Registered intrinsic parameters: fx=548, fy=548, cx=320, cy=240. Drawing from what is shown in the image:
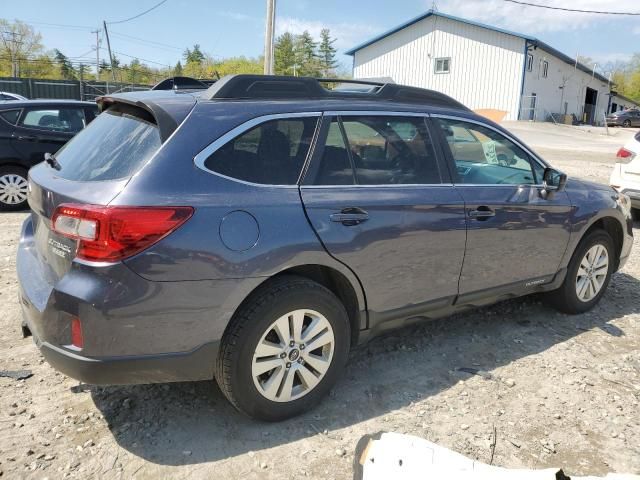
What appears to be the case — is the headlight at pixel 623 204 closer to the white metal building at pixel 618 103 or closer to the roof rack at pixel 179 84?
the roof rack at pixel 179 84

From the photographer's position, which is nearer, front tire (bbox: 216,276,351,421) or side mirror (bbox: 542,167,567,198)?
front tire (bbox: 216,276,351,421)

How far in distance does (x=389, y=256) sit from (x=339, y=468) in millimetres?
1176

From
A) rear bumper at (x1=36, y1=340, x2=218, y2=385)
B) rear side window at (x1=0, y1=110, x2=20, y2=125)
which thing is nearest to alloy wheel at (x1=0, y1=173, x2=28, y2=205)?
rear side window at (x1=0, y1=110, x2=20, y2=125)

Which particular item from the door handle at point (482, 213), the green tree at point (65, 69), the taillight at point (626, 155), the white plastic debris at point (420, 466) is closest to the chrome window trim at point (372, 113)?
the door handle at point (482, 213)

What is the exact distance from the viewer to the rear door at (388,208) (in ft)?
9.76

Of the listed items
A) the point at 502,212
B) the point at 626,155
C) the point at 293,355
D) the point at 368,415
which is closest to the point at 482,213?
the point at 502,212

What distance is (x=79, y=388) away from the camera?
3246 mm

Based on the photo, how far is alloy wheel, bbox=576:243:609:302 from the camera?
456 cm

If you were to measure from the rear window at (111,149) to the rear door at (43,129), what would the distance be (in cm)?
549

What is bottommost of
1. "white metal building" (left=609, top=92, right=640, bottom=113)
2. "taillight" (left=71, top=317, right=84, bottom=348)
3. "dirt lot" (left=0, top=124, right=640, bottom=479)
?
"dirt lot" (left=0, top=124, right=640, bottom=479)

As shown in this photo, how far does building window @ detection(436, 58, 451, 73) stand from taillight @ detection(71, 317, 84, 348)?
38.4m

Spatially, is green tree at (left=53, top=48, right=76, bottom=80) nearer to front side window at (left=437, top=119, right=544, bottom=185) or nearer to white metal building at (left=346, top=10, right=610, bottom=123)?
white metal building at (left=346, top=10, right=610, bottom=123)

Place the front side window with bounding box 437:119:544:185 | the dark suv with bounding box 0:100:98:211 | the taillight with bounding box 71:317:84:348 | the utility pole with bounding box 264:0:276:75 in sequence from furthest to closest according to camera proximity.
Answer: the utility pole with bounding box 264:0:276:75 → the dark suv with bounding box 0:100:98:211 → the front side window with bounding box 437:119:544:185 → the taillight with bounding box 71:317:84:348

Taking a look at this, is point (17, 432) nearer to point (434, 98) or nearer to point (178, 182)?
point (178, 182)
